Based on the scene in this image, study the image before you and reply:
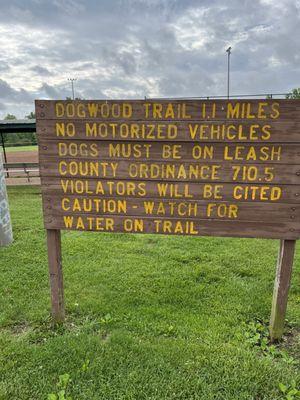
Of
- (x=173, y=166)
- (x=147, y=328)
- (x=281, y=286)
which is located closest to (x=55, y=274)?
(x=147, y=328)

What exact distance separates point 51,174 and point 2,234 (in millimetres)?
2962

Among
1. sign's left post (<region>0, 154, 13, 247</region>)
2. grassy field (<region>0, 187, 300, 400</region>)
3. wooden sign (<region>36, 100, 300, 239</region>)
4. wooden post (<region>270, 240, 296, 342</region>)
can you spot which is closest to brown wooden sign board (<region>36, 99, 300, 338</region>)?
wooden sign (<region>36, 100, 300, 239</region>)

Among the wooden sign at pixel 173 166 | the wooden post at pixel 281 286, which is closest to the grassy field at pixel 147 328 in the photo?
the wooden post at pixel 281 286

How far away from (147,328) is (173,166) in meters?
1.56

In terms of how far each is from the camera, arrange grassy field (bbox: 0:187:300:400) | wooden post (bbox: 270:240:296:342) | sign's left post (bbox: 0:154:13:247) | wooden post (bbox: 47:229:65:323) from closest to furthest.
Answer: grassy field (bbox: 0:187:300:400) < wooden post (bbox: 270:240:296:342) < wooden post (bbox: 47:229:65:323) < sign's left post (bbox: 0:154:13:247)

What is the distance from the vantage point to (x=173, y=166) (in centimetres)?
296

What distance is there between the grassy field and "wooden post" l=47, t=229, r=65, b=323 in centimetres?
15

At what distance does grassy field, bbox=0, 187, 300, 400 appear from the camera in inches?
102

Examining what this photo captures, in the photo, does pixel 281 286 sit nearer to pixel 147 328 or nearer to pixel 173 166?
pixel 147 328

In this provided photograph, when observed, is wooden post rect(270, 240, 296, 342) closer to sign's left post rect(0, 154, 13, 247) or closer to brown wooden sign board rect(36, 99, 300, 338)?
brown wooden sign board rect(36, 99, 300, 338)

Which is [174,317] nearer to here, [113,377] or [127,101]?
[113,377]

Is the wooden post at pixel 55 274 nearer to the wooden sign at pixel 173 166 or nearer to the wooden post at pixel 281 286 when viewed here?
the wooden sign at pixel 173 166

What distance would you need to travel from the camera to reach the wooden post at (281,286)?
10.0ft

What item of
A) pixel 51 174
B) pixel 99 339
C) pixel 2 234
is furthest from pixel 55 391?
pixel 2 234
